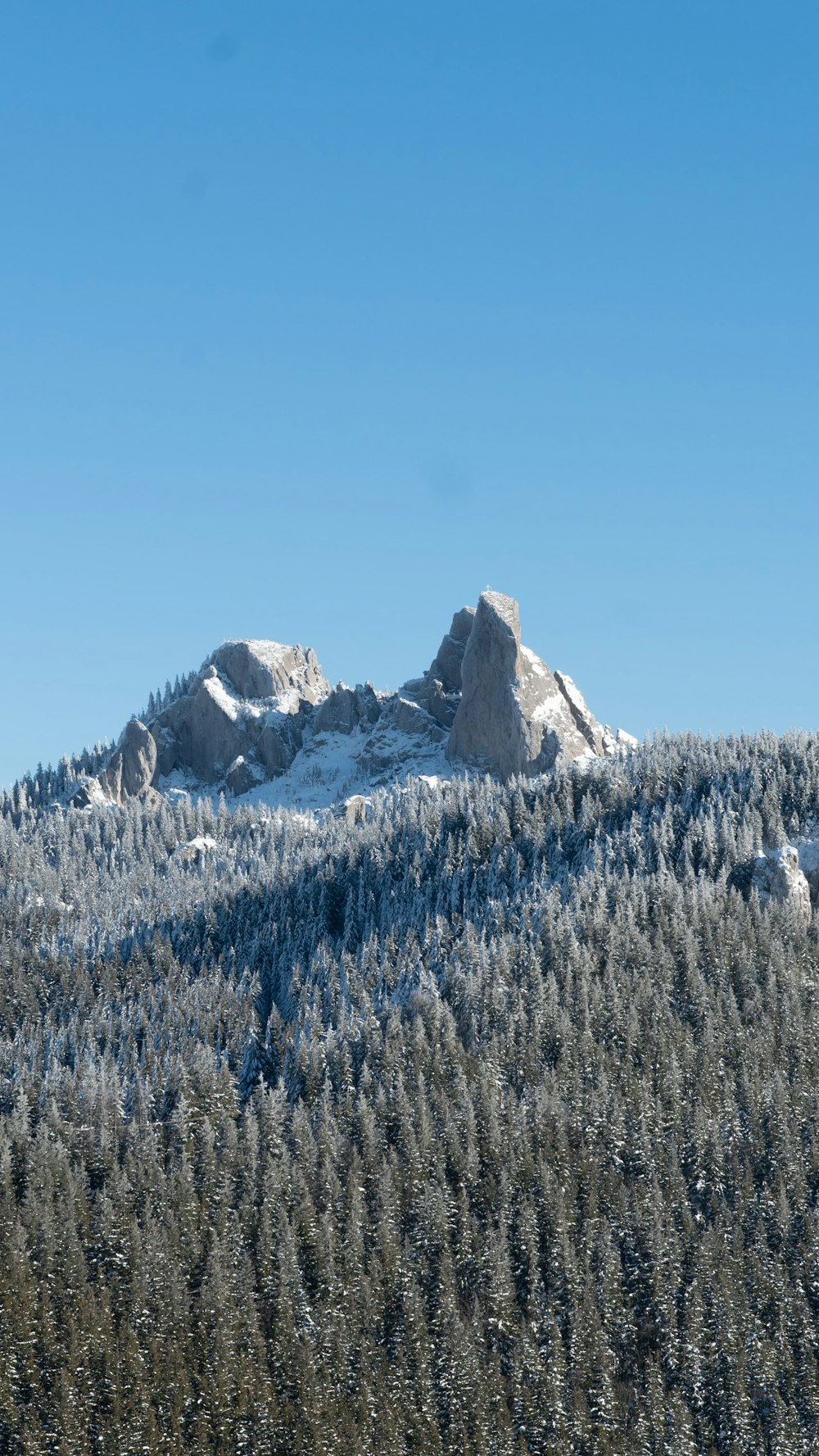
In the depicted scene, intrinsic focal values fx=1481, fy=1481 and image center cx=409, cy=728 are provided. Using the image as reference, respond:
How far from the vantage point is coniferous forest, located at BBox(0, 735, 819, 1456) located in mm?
103625

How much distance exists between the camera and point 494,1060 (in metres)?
146

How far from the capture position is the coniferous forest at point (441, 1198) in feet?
340

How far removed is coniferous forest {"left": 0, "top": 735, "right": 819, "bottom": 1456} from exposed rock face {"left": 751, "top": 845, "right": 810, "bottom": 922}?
5.23 metres

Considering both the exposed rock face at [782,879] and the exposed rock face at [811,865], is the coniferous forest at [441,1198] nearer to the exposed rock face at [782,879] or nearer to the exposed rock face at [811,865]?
the exposed rock face at [782,879]

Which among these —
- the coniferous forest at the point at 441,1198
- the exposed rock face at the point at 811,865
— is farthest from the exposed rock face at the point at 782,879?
the coniferous forest at the point at 441,1198

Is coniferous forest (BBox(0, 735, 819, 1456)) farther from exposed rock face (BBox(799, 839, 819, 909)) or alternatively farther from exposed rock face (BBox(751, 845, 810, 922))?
exposed rock face (BBox(799, 839, 819, 909))

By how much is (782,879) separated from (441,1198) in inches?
3184

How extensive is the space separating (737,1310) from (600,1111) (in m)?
25.9

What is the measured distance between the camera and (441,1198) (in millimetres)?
123625

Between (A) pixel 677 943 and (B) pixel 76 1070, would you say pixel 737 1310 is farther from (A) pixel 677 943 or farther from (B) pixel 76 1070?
(B) pixel 76 1070

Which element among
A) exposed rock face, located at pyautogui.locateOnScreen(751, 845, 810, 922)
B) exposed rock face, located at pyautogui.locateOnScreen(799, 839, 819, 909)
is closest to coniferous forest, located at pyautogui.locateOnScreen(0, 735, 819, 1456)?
exposed rock face, located at pyautogui.locateOnScreen(751, 845, 810, 922)

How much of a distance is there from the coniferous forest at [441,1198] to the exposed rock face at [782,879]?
5.23 metres

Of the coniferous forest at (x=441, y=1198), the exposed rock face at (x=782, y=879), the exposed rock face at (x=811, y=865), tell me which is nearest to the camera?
the coniferous forest at (x=441, y=1198)

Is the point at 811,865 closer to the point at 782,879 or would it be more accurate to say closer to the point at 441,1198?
the point at 782,879
